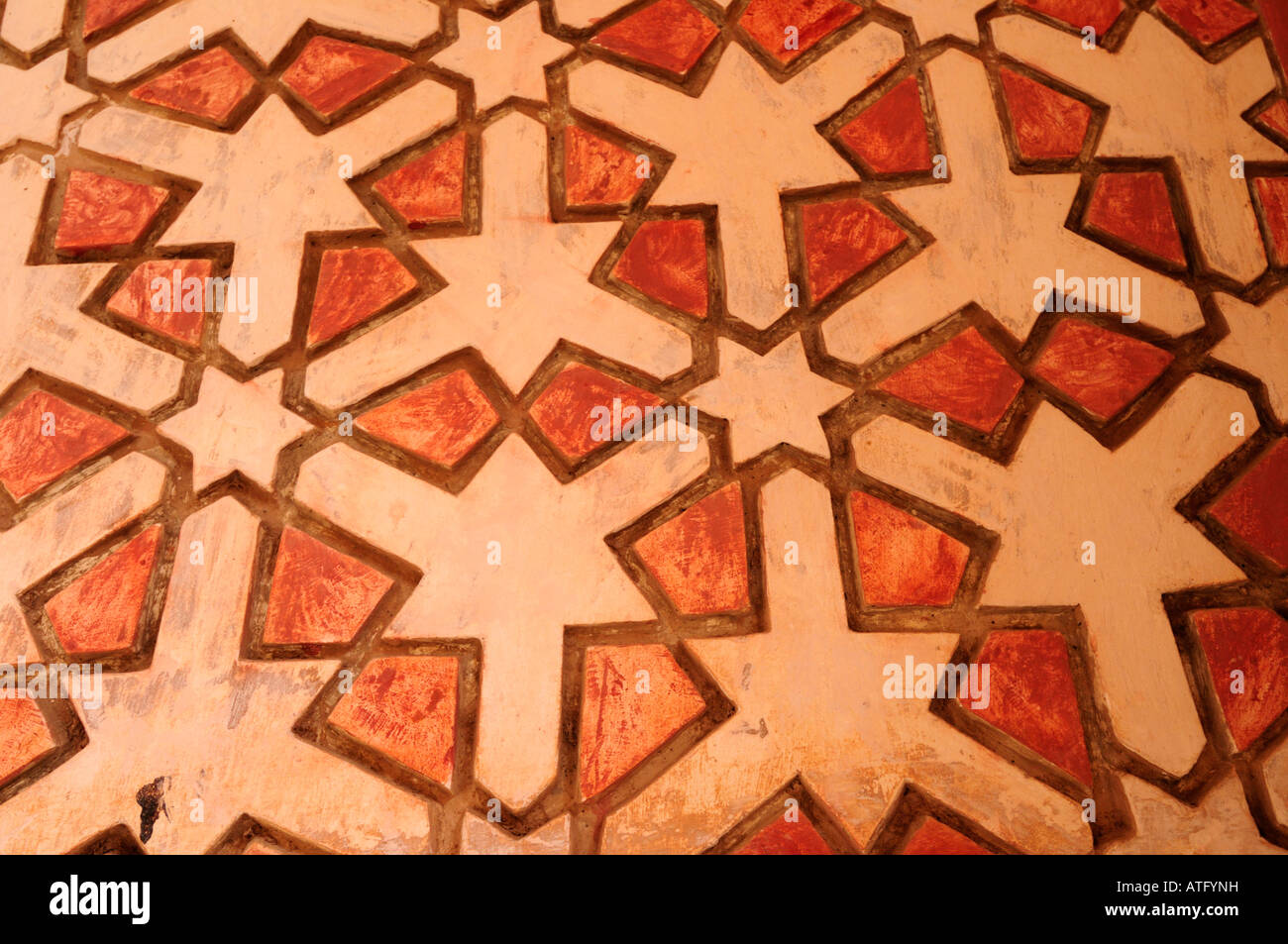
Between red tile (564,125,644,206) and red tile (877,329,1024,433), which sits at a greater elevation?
red tile (564,125,644,206)

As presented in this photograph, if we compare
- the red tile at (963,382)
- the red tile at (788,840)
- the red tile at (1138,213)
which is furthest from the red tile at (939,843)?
the red tile at (1138,213)

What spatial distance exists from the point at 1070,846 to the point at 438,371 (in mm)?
890

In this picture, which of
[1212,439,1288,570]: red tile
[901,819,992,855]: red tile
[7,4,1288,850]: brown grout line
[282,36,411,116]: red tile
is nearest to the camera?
[901,819,992,855]: red tile

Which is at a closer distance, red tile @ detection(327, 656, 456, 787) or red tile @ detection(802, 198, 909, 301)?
red tile @ detection(327, 656, 456, 787)

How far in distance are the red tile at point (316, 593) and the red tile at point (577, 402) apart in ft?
0.86

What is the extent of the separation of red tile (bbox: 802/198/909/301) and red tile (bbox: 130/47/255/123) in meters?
0.81

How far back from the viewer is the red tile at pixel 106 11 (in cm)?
141

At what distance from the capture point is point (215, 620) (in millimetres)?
1110

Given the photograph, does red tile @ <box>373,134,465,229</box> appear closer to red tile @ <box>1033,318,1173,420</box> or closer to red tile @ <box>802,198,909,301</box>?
red tile @ <box>802,198,909,301</box>

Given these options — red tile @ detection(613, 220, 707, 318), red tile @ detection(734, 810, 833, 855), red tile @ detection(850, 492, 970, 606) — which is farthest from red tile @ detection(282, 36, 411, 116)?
red tile @ detection(734, 810, 833, 855)

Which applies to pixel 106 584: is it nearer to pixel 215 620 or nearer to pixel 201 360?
pixel 215 620

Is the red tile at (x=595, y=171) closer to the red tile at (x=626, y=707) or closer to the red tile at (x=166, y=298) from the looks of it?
the red tile at (x=166, y=298)

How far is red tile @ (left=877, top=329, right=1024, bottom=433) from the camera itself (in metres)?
1.17

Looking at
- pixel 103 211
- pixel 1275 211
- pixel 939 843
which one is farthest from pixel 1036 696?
pixel 103 211
